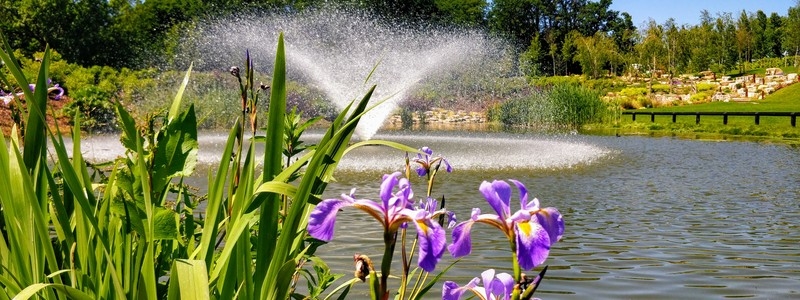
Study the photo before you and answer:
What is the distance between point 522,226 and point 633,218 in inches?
271

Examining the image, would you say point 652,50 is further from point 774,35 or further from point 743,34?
point 774,35

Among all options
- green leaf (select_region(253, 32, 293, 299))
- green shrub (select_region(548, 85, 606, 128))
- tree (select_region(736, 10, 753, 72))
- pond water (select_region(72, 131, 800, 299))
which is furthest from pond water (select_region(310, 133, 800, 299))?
tree (select_region(736, 10, 753, 72))

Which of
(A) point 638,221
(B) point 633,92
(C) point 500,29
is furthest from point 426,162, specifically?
(C) point 500,29

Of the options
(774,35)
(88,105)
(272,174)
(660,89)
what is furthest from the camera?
(774,35)

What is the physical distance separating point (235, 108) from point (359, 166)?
49.9 feet

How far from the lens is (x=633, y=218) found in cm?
772

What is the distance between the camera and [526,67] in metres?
64.0

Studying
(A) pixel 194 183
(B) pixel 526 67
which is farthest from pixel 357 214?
(B) pixel 526 67

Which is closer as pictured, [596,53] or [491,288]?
[491,288]

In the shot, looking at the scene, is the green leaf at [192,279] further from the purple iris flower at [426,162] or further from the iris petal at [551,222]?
the purple iris flower at [426,162]

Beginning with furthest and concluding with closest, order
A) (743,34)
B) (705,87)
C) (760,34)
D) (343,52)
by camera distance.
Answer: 1. (760,34)
2. (743,34)
3. (705,87)
4. (343,52)

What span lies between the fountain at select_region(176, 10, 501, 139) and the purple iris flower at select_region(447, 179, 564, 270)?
1754cm

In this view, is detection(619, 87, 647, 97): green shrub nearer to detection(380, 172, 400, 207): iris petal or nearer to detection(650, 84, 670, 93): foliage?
detection(650, 84, 670, 93): foliage

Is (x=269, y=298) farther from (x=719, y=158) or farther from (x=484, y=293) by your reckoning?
(x=719, y=158)
